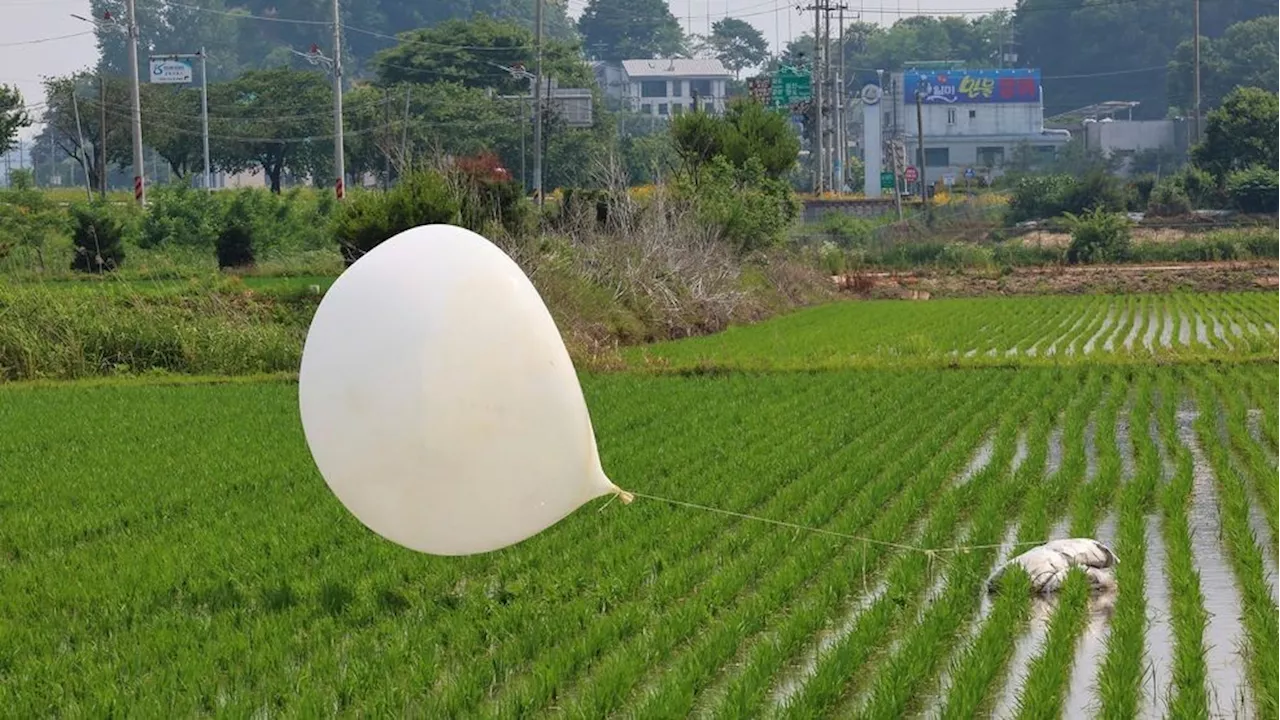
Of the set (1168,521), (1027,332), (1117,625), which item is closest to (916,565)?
(1117,625)

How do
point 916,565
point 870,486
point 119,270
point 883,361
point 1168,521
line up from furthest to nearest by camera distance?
point 119,270 < point 883,361 < point 870,486 < point 1168,521 < point 916,565

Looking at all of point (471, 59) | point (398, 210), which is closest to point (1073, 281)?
point (398, 210)

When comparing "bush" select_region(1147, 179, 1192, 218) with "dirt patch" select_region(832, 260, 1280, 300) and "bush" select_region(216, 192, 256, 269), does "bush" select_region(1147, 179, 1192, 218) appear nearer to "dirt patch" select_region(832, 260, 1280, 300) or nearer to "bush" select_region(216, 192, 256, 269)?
"dirt patch" select_region(832, 260, 1280, 300)

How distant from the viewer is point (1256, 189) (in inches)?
2318

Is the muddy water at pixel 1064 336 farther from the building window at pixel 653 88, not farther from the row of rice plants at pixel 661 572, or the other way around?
the building window at pixel 653 88

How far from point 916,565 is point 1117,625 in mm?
1485

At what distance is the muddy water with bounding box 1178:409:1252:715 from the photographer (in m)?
6.51

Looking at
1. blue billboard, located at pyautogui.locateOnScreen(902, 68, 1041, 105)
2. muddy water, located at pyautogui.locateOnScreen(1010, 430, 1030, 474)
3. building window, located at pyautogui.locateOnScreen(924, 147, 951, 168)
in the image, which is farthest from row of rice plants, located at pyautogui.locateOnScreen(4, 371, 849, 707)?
building window, located at pyautogui.locateOnScreen(924, 147, 951, 168)

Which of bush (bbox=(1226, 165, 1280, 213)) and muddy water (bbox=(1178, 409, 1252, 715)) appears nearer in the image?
muddy water (bbox=(1178, 409, 1252, 715))

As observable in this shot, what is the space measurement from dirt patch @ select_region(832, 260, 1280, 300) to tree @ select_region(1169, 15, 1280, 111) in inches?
2755

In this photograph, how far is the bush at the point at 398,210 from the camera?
2436 cm

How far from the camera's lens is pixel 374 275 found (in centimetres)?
691

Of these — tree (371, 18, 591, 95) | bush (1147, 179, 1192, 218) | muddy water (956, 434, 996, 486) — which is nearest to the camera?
muddy water (956, 434, 996, 486)

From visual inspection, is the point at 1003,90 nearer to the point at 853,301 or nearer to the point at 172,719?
the point at 853,301
